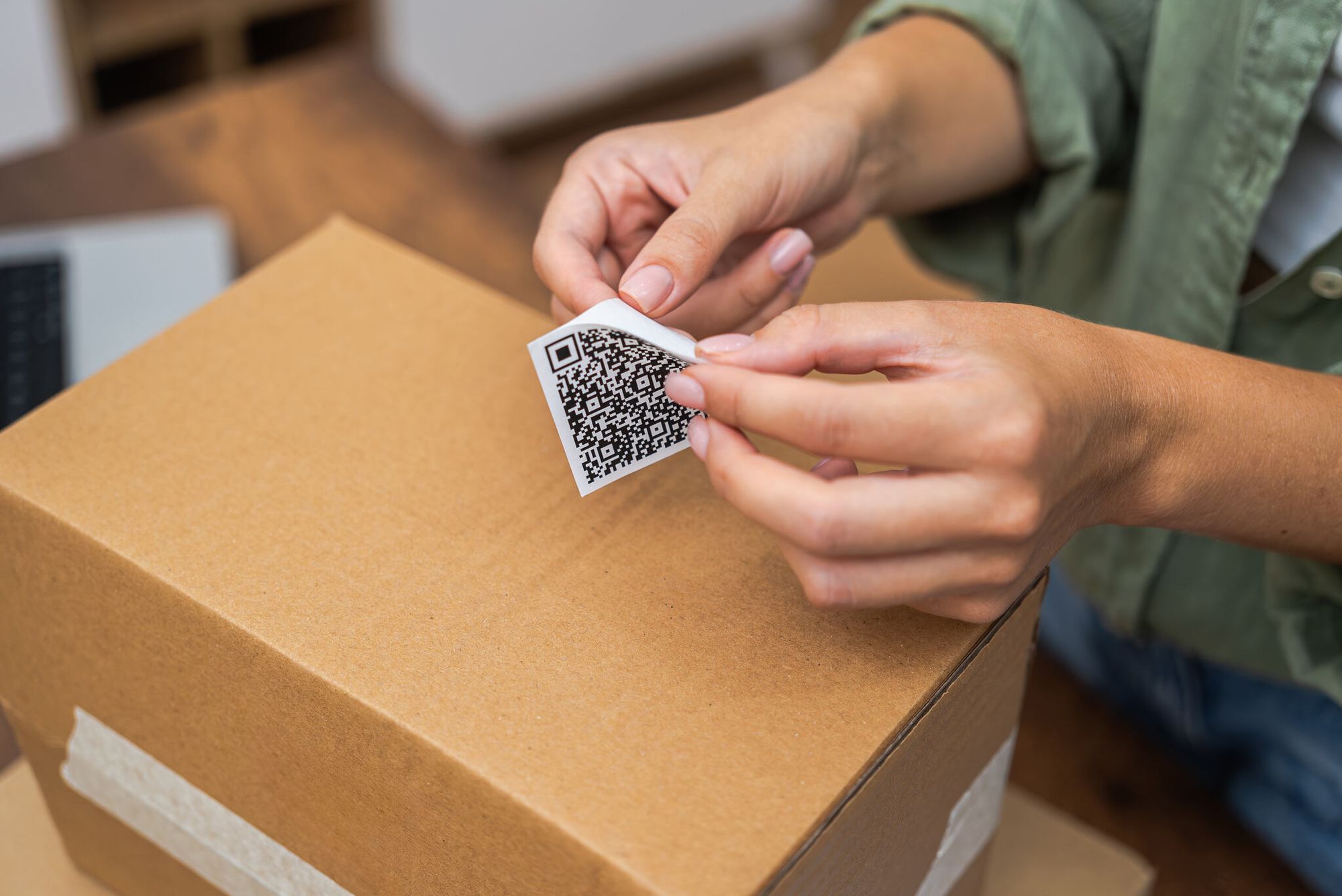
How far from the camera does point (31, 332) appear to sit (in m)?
0.83

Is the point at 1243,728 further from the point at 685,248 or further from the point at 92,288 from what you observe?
the point at 92,288

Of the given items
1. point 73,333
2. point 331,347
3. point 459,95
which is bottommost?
point 459,95

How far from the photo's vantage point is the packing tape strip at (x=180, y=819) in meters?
0.49

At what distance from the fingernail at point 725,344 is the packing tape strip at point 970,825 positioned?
237 mm

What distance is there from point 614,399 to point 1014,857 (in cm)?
40

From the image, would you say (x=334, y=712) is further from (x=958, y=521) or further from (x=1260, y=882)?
(x=1260, y=882)

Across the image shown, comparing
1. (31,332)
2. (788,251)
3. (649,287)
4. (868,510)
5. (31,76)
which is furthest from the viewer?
(31,76)

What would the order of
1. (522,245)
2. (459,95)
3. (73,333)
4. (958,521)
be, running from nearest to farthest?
(958,521) → (73,333) → (522,245) → (459,95)

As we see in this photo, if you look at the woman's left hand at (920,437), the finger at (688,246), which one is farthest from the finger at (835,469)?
the finger at (688,246)

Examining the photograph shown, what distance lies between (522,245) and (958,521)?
24.9 inches

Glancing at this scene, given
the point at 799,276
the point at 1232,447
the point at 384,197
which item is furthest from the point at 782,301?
the point at 384,197

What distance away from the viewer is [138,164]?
99 cm

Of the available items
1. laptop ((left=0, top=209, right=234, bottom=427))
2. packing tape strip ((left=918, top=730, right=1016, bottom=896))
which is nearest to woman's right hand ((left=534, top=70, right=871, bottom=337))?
packing tape strip ((left=918, top=730, right=1016, bottom=896))

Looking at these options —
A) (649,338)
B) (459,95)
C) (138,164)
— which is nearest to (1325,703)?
(649,338)
